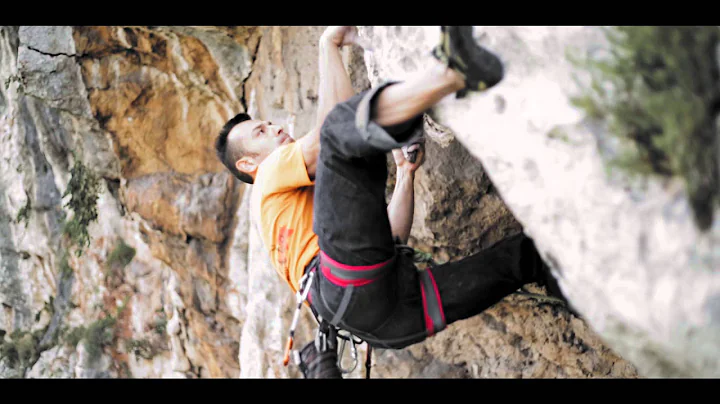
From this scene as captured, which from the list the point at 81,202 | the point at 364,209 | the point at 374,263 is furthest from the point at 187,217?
the point at 364,209

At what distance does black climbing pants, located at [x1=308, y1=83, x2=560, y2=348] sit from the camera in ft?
6.34

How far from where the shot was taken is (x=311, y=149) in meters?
2.30

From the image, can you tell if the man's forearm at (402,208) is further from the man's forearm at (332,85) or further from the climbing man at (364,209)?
the man's forearm at (332,85)

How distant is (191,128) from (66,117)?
4.27 ft

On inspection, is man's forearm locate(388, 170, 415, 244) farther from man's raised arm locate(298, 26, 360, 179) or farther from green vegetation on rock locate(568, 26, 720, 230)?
green vegetation on rock locate(568, 26, 720, 230)

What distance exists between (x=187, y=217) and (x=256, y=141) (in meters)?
3.18

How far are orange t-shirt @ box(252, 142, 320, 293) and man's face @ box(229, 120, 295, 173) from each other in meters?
0.21

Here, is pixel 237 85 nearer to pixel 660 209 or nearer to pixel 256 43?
pixel 256 43

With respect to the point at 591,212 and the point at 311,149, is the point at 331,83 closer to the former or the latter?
the point at 311,149

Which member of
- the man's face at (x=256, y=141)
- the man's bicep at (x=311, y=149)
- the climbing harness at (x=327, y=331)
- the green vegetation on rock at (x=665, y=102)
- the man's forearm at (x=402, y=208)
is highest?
the man's face at (x=256, y=141)

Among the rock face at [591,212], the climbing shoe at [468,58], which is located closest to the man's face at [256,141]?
the rock face at [591,212]

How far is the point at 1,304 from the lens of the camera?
26.0ft

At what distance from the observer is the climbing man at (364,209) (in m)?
1.84

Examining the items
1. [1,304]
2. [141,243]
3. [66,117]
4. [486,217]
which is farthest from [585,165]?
[1,304]
